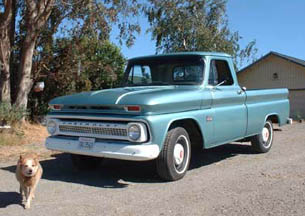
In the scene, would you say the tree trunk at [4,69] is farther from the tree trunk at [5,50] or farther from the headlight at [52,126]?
the headlight at [52,126]

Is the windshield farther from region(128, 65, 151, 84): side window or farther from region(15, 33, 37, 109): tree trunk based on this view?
region(15, 33, 37, 109): tree trunk

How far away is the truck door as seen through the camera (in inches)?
265

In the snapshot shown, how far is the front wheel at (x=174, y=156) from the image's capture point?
18.7 feet

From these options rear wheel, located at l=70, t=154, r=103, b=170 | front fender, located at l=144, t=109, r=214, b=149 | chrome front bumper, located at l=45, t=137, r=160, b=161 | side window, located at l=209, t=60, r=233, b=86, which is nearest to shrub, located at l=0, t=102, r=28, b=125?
rear wheel, located at l=70, t=154, r=103, b=170

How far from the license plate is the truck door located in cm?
208

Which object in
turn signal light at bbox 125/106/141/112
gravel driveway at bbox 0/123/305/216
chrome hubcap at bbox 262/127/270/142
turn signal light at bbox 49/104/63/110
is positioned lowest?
gravel driveway at bbox 0/123/305/216

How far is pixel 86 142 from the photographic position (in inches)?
231

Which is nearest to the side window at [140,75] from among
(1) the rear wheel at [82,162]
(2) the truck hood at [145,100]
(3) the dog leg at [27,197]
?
(2) the truck hood at [145,100]

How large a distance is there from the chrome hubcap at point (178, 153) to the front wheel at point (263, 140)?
2796 millimetres

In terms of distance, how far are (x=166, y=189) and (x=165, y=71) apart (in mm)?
2465

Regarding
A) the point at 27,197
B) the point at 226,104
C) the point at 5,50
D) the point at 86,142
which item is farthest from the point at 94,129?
the point at 5,50

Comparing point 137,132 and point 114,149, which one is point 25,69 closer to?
point 114,149

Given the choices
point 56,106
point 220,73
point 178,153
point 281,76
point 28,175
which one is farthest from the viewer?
point 281,76

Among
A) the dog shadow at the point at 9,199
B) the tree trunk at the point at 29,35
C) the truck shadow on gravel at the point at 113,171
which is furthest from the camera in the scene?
the tree trunk at the point at 29,35
